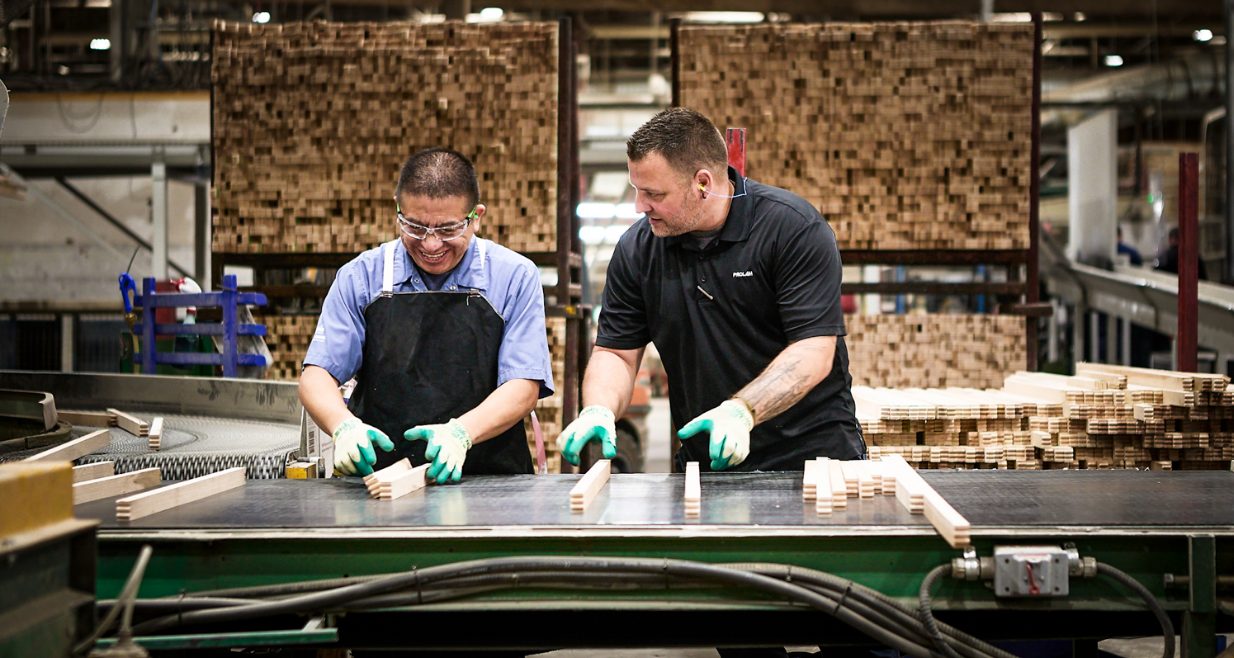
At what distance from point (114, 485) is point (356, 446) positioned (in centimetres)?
59

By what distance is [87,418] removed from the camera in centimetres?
497

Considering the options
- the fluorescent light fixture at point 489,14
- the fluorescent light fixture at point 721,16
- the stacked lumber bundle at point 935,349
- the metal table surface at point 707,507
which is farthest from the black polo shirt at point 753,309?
the fluorescent light fixture at point 489,14

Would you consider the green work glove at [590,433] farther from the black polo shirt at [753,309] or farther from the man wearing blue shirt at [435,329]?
the black polo shirt at [753,309]

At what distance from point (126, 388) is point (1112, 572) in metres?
4.95

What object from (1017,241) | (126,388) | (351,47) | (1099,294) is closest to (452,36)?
(351,47)

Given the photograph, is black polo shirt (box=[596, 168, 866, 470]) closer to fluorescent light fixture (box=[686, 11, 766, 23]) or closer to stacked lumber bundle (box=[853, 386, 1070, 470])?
stacked lumber bundle (box=[853, 386, 1070, 470])

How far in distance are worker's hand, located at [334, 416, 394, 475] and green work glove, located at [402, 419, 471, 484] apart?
4.2 inches

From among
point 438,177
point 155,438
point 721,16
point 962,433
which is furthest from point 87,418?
point 721,16

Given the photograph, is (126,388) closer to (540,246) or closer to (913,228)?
(540,246)

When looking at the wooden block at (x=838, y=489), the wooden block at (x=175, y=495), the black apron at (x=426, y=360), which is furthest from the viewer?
the black apron at (x=426, y=360)

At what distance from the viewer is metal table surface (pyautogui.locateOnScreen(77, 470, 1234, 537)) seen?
82.1 inches

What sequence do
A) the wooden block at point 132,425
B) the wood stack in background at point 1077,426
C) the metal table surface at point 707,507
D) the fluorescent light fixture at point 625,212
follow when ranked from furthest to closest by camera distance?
the fluorescent light fixture at point 625,212 → the wood stack in background at point 1077,426 → the wooden block at point 132,425 → the metal table surface at point 707,507

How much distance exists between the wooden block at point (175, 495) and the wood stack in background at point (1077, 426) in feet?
9.58

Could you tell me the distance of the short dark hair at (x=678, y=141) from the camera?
10.1 feet
